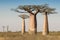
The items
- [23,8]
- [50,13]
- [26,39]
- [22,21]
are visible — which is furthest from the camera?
[22,21]

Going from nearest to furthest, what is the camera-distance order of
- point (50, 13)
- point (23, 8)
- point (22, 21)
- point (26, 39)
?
point (26, 39) → point (23, 8) → point (50, 13) → point (22, 21)

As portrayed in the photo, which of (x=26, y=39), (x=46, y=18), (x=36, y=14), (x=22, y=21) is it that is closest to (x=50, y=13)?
(x=46, y=18)

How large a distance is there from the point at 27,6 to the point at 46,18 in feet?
17.1

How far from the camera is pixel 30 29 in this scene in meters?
27.2

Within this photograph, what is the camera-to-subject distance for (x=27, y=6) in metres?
26.1

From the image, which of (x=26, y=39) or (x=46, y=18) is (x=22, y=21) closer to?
(x=46, y=18)

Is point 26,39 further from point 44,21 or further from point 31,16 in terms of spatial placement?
point 44,21

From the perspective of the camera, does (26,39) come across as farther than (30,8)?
No

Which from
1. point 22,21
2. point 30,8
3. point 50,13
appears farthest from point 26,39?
point 22,21

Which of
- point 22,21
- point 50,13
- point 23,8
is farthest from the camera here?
point 22,21

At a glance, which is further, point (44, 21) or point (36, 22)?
point (44, 21)

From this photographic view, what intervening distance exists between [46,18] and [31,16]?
413 cm

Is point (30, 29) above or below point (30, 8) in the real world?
below

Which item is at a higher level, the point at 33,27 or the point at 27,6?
the point at 27,6
